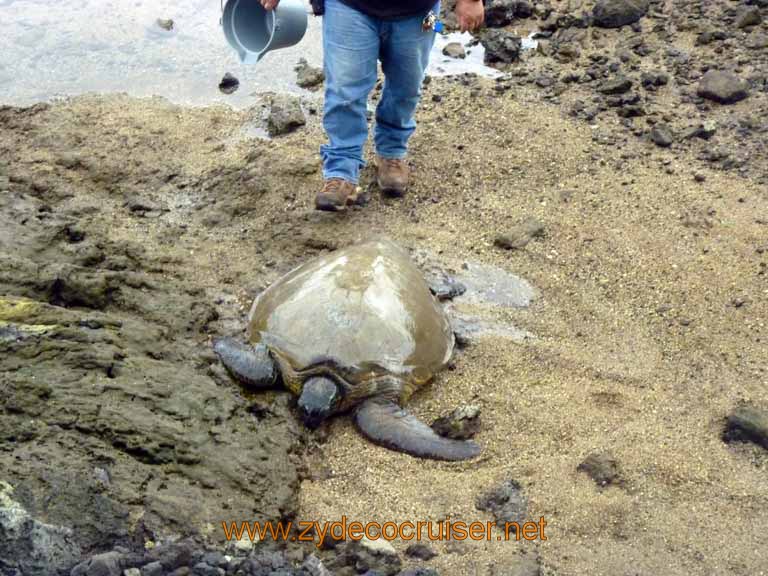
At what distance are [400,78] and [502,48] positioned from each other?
1.65m

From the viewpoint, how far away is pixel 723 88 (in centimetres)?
479

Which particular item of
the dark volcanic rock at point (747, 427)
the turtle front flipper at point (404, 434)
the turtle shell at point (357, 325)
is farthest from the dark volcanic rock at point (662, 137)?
the turtle front flipper at point (404, 434)

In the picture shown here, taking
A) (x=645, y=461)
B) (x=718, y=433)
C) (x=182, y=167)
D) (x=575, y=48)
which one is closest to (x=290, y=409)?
(x=645, y=461)

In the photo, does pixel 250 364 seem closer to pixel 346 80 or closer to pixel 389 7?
pixel 346 80

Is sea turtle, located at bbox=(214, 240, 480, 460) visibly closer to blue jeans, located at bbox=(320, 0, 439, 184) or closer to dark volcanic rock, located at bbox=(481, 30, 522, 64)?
blue jeans, located at bbox=(320, 0, 439, 184)

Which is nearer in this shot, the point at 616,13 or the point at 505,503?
the point at 505,503

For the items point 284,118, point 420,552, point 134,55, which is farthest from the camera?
point 134,55

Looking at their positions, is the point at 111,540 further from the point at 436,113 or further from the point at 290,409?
the point at 436,113

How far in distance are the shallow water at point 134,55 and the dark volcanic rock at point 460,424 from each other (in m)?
2.79

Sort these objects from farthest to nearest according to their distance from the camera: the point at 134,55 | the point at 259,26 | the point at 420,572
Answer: the point at 134,55, the point at 259,26, the point at 420,572

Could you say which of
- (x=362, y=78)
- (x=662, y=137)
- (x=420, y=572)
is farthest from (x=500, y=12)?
(x=420, y=572)

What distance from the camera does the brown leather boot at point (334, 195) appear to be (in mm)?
4000

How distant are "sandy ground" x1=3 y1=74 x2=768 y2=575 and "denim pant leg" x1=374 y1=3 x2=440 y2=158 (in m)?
0.27

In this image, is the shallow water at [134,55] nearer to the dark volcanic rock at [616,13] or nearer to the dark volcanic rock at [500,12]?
the dark volcanic rock at [500,12]
